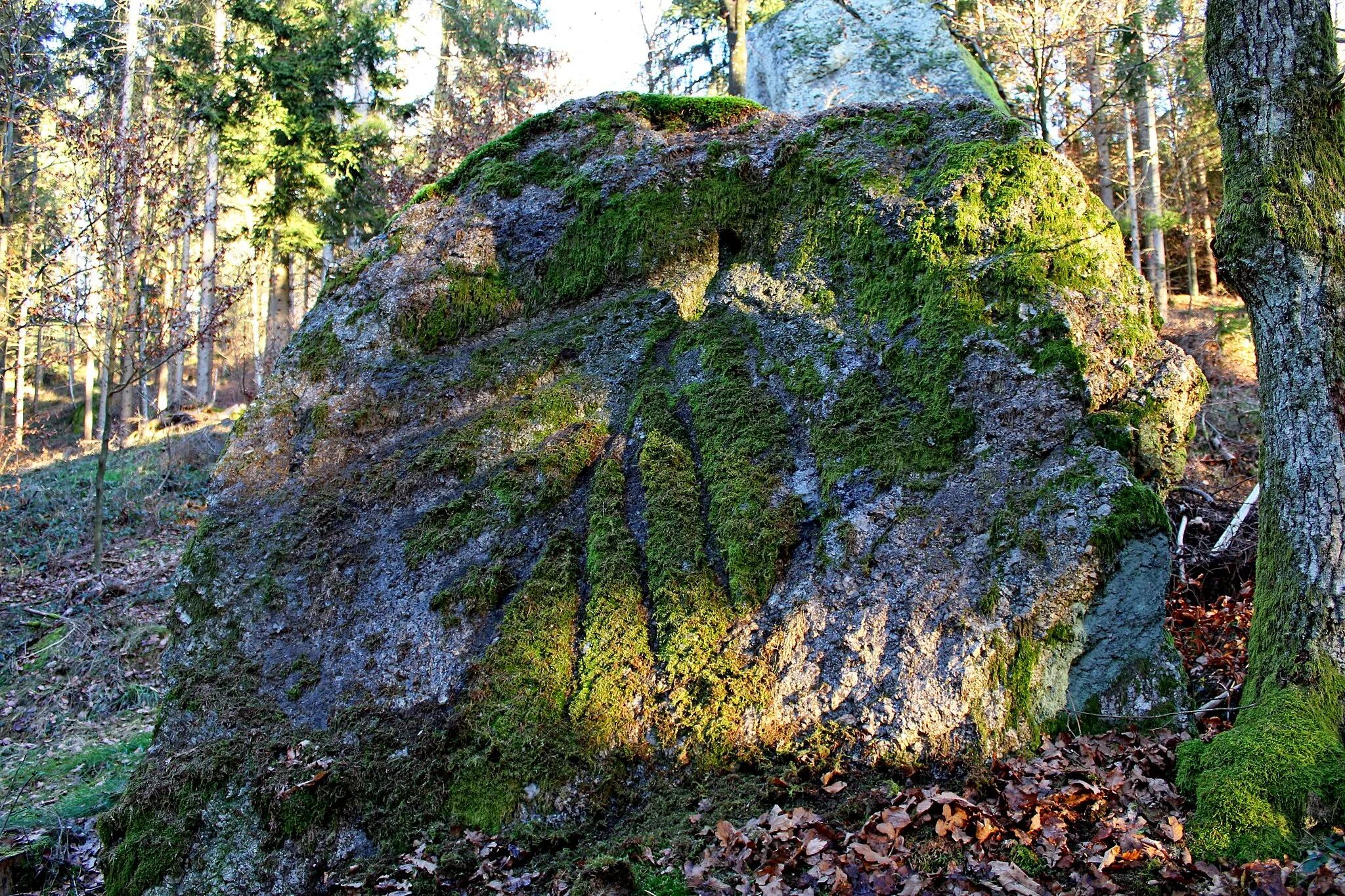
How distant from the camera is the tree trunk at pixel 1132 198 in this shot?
48.3 ft

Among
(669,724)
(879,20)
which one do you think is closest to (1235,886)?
(669,724)

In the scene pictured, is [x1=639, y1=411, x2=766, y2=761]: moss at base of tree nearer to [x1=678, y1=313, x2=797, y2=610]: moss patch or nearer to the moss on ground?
[x1=678, y1=313, x2=797, y2=610]: moss patch

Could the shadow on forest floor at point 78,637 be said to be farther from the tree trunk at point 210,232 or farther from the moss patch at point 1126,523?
the moss patch at point 1126,523

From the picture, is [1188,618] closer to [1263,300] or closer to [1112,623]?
[1112,623]

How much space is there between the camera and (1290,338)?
3.60 m

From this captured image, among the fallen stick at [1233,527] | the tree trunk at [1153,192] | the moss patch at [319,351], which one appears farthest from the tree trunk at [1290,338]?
the tree trunk at [1153,192]

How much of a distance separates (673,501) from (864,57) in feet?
26.5

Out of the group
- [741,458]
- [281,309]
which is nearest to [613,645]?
[741,458]

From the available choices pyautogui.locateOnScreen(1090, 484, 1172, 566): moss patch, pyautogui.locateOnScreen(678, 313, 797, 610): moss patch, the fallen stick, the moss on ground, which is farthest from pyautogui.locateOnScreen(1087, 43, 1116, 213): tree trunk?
the moss on ground

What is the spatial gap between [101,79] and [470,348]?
1654cm

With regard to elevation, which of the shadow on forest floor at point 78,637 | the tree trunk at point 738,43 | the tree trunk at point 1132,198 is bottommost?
the shadow on forest floor at point 78,637

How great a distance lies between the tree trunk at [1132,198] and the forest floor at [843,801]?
5.57m

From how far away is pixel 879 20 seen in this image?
34.7 ft

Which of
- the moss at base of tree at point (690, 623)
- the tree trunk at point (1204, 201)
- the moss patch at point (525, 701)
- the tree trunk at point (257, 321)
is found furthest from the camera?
the tree trunk at point (257, 321)
